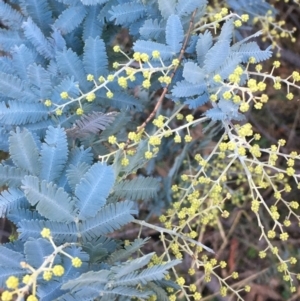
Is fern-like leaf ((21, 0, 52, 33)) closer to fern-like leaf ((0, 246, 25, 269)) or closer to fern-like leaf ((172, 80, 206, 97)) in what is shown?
fern-like leaf ((172, 80, 206, 97))

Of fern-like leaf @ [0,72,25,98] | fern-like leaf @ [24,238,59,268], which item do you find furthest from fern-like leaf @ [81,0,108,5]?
fern-like leaf @ [24,238,59,268]

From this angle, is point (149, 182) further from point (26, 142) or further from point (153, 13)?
point (153, 13)

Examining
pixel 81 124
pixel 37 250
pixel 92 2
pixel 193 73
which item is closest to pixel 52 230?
pixel 37 250

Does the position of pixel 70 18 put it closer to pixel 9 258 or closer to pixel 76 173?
pixel 76 173

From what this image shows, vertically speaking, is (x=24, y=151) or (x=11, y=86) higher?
(x=11, y=86)

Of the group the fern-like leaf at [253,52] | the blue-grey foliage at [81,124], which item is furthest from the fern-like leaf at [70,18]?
the fern-like leaf at [253,52]

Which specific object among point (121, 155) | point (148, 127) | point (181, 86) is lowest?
point (148, 127)

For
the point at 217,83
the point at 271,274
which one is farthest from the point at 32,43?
the point at 271,274
